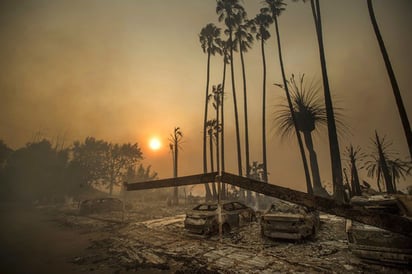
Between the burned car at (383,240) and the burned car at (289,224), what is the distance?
2145 mm

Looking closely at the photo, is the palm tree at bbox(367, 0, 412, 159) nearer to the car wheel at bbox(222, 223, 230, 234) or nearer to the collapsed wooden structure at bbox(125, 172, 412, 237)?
the car wheel at bbox(222, 223, 230, 234)

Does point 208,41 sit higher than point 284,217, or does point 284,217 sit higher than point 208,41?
point 208,41

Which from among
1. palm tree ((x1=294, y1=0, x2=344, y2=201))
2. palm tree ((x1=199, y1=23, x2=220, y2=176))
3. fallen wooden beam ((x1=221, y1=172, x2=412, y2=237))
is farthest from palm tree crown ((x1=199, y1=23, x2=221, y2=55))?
fallen wooden beam ((x1=221, y1=172, x2=412, y2=237))

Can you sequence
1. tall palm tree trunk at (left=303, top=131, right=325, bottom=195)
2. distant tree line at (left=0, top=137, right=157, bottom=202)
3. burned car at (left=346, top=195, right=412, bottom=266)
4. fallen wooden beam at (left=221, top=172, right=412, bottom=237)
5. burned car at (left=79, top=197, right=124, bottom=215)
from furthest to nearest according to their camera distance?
distant tree line at (left=0, top=137, right=157, bottom=202)
burned car at (left=79, top=197, right=124, bottom=215)
tall palm tree trunk at (left=303, top=131, right=325, bottom=195)
burned car at (left=346, top=195, right=412, bottom=266)
fallen wooden beam at (left=221, top=172, right=412, bottom=237)

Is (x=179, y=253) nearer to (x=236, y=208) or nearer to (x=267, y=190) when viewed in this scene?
(x=236, y=208)

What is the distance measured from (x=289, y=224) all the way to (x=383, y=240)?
10.7 feet

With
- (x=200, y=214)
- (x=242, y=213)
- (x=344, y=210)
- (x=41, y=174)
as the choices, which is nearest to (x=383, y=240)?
(x=344, y=210)

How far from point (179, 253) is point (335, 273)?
17.0ft

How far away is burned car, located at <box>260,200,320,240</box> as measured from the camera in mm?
8016

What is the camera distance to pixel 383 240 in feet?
17.3

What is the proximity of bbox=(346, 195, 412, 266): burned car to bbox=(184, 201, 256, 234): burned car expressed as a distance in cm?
562

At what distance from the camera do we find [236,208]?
11328mm

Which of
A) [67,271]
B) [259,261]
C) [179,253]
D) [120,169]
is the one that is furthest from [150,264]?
[120,169]

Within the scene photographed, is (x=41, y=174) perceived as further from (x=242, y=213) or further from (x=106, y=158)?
(x=242, y=213)
